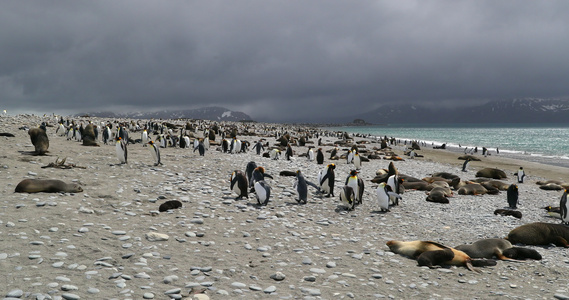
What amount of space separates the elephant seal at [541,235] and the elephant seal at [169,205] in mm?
7855

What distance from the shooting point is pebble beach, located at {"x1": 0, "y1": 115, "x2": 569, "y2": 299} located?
4.39 metres

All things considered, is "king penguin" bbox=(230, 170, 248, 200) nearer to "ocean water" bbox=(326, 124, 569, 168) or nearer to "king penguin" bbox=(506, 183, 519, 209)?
"king penguin" bbox=(506, 183, 519, 209)

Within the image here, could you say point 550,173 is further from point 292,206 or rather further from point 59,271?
point 59,271

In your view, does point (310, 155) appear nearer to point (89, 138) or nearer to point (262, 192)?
point (89, 138)

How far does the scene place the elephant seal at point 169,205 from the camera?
774 centimetres

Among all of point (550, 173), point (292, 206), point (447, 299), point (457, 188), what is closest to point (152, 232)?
point (292, 206)

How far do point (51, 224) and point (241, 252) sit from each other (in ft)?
11.0

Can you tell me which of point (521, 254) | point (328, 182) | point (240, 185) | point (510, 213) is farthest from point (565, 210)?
point (240, 185)

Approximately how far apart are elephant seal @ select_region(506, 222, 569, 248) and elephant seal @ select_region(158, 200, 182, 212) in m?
7.86

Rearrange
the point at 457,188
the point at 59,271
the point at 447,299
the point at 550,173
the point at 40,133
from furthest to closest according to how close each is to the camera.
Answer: the point at 550,173 → the point at 457,188 → the point at 40,133 → the point at 447,299 → the point at 59,271

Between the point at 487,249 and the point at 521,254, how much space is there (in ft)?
2.24

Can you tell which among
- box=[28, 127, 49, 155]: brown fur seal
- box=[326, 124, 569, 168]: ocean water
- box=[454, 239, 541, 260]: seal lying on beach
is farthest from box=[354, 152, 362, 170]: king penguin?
box=[326, 124, 569, 168]: ocean water

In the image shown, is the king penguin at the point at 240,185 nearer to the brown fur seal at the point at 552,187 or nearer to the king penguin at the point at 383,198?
the king penguin at the point at 383,198

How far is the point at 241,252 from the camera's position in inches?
230
